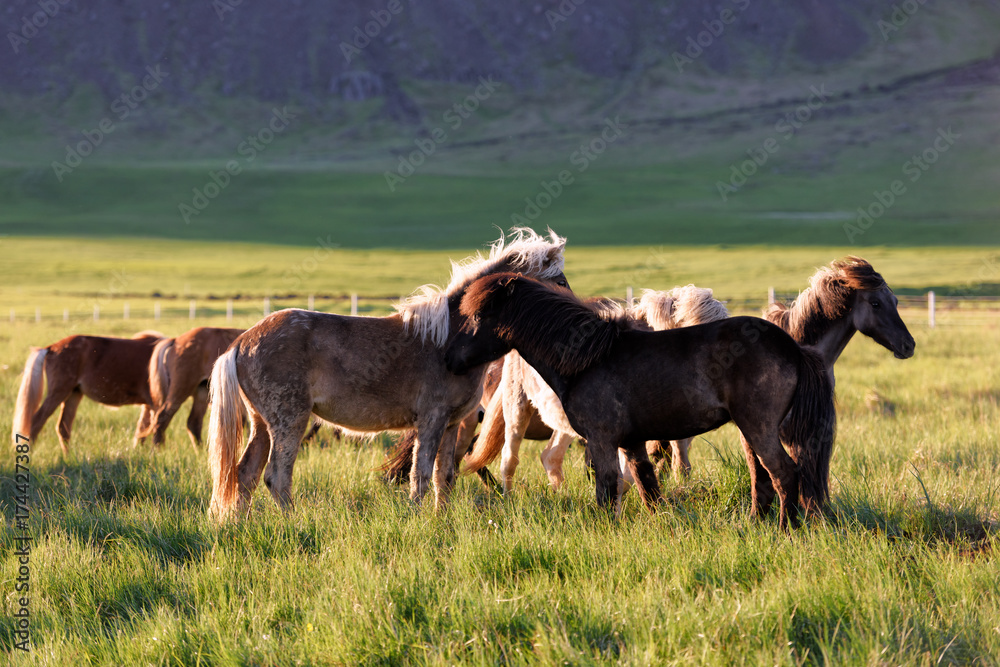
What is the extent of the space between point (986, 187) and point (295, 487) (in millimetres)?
109113

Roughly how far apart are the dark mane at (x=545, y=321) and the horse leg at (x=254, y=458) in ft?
6.01

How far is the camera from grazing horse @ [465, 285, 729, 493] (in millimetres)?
6039

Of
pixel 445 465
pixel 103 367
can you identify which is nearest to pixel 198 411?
pixel 103 367

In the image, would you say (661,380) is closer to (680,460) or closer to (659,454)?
→ (680,460)

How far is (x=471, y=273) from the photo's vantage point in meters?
5.94

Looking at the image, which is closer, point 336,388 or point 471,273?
point 336,388

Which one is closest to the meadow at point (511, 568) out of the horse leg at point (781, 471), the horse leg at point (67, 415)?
the horse leg at point (781, 471)

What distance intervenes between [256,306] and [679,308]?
3346 centimetres

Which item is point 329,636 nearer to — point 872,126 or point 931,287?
point 931,287

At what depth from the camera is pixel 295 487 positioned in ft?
21.0

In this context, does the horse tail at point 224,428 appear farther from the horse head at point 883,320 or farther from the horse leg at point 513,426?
the horse head at point 883,320

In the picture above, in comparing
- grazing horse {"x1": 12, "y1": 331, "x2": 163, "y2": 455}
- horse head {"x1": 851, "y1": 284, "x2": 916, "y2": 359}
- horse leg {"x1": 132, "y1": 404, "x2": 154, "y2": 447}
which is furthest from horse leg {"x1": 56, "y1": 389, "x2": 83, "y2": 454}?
horse head {"x1": 851, "y1": 284, "x2": 916, "y2": 359}

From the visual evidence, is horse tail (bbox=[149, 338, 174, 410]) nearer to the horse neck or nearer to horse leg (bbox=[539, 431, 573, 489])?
horse leg (bbox=[539, 431, 573, 489])

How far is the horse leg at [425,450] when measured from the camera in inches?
216
